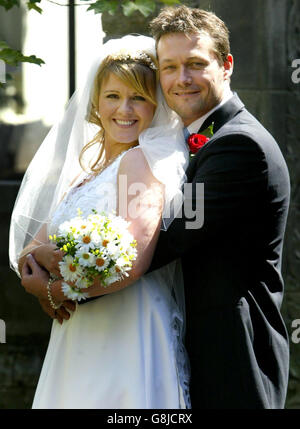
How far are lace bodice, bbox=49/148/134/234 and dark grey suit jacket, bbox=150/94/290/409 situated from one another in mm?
304

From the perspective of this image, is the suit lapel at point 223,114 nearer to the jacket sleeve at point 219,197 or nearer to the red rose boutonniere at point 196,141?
the red rose boutonniere at point 196,141

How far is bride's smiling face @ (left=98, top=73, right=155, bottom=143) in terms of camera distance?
3.39 m

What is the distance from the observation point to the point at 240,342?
3129 mm

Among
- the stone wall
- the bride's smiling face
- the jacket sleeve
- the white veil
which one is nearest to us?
the jacket sleeve

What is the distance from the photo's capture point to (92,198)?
10.9ft

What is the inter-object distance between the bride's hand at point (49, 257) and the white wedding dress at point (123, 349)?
197 mm

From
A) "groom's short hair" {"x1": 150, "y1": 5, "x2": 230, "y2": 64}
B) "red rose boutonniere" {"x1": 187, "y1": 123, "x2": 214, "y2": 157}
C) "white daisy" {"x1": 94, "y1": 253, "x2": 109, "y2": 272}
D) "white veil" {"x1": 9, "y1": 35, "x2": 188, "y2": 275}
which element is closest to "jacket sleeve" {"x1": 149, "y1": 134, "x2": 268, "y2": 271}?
"red rose boutonniere" {"x1": 187, "y1": 123, "x2": 214, "y2": 157}

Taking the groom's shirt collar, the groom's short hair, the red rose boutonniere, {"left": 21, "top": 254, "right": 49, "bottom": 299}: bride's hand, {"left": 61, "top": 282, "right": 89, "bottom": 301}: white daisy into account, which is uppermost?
the groom's short hair

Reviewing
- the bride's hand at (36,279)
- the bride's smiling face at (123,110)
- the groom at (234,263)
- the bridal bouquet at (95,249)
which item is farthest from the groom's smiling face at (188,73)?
the bride's hand at (36,279)

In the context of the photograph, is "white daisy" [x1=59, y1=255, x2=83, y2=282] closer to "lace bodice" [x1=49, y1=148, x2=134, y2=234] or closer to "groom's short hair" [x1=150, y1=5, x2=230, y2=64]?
"lace bodice" [x1=49, y1=148, x2=134, y2=234]

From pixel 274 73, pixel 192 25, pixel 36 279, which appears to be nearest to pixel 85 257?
pixel 36 279

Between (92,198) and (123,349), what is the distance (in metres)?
0.63

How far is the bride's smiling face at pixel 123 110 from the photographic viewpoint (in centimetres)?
339

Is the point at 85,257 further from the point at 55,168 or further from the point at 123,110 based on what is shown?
the point at 55,168
